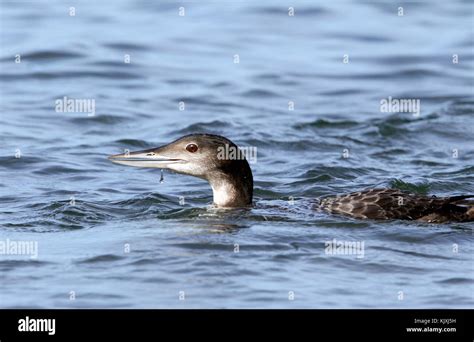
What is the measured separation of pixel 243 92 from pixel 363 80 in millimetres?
2740

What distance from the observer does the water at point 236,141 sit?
480 inches

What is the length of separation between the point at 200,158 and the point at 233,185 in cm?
53

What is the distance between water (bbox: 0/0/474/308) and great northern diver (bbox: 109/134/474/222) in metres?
0.16

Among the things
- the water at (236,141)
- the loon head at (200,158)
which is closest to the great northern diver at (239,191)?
the loon head at (200,158)

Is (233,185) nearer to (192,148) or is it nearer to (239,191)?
(239,191)

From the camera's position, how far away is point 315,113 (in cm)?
2158

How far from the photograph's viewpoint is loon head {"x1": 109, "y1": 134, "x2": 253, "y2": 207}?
14.3 m

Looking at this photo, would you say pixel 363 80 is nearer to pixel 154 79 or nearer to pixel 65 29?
pixel 154 79

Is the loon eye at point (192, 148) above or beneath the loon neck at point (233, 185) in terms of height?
above

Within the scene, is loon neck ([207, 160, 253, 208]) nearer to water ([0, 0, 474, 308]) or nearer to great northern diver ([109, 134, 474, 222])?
great northern diver ([109, 134, 474, 222])

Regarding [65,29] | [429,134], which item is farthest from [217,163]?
[65,29]

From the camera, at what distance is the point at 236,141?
63.7ft

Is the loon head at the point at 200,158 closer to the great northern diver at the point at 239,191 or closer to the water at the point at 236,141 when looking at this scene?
the great northern diver at the point at 239,191
